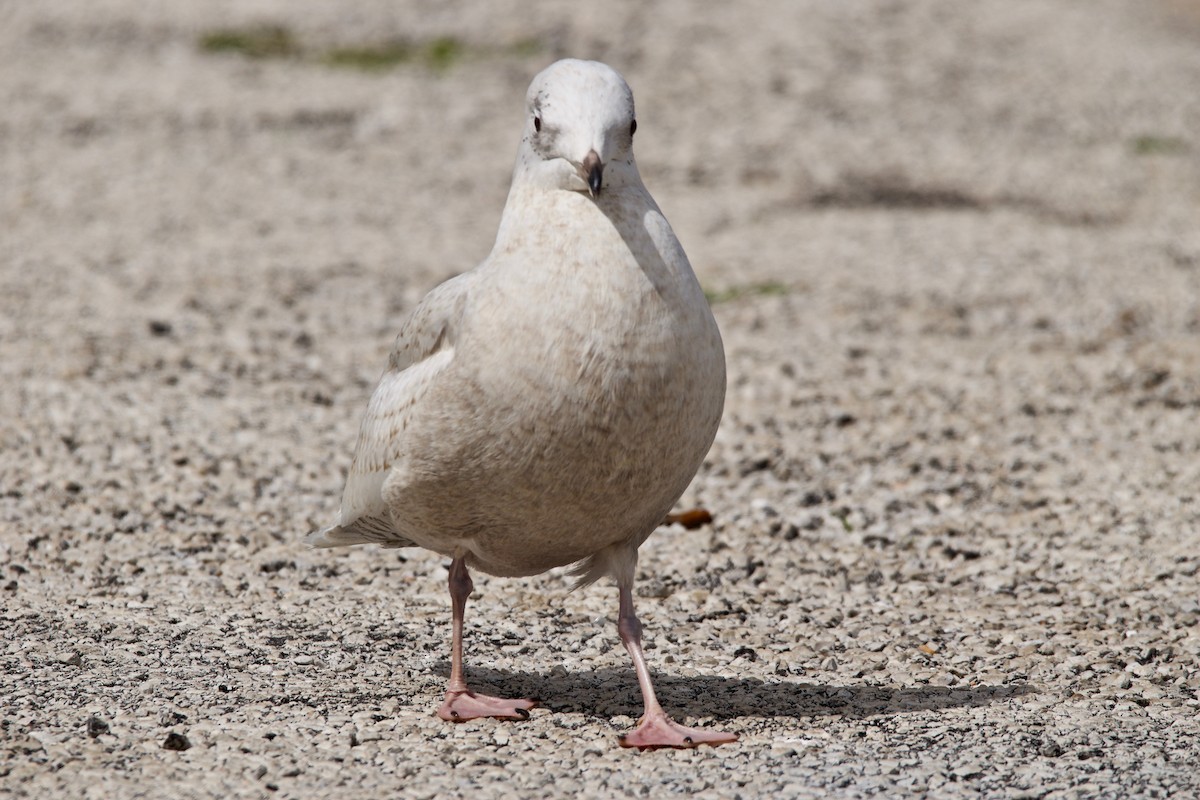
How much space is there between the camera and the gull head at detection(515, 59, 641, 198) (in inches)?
161

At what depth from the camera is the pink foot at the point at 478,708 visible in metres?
4.52

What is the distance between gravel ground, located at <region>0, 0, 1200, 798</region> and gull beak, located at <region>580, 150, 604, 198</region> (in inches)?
63.6

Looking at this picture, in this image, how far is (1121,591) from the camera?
5812 mm

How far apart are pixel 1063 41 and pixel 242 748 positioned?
13.9 m

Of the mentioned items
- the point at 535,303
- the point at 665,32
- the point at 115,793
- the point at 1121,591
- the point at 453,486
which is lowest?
the point at 115,793

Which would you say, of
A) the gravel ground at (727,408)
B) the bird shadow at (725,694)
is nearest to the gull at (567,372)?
the bird shadow at (725,694)

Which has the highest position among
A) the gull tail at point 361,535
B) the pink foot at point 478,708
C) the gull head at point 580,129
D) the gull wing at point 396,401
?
the gull head at point 580,129

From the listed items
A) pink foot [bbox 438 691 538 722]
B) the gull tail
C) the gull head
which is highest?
the gull head

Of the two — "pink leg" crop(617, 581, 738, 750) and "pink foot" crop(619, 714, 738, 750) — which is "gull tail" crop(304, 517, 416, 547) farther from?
"pink foot" crop(619, 714, 738, 750)

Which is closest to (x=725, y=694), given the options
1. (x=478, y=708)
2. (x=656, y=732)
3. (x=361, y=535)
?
(x=656, y=732)

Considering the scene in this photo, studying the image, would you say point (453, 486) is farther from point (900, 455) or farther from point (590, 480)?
point (900, 455)

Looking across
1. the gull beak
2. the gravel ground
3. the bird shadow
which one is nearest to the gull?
the gull beak

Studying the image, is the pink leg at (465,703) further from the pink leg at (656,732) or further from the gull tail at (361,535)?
the pink leg at (656,732)

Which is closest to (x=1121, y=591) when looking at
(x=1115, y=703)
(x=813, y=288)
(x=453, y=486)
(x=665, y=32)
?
(x=1115, y=703)
